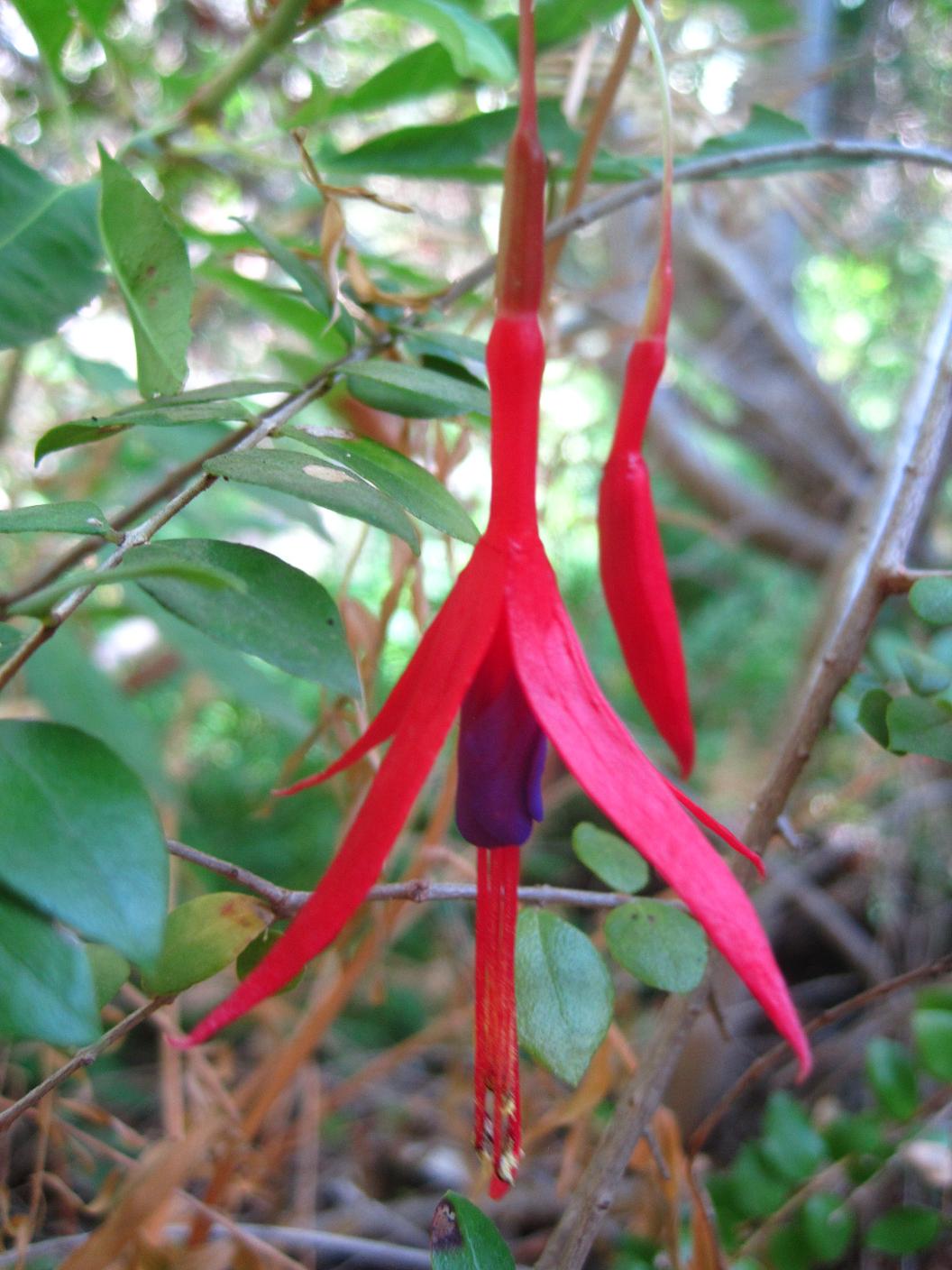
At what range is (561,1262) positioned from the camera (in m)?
0.28

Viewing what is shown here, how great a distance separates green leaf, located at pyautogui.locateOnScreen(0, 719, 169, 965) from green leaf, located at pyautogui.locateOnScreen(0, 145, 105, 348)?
0.69 ft

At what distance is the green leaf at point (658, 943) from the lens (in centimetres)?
27

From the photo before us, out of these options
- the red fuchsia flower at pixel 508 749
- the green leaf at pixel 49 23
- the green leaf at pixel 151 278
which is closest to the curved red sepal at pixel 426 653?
the red fuchsia flower at pixel 508 749

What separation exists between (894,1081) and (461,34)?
496 millimetres

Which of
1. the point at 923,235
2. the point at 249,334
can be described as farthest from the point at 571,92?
the point at 923,235

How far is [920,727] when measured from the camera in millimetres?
303

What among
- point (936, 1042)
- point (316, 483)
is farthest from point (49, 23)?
point (936, 1042)

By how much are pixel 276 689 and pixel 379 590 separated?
0.65 m

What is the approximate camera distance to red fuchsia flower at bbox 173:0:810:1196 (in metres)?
0.19

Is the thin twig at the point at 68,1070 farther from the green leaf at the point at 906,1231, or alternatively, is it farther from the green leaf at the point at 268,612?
the green leaf at the point at 906,1231

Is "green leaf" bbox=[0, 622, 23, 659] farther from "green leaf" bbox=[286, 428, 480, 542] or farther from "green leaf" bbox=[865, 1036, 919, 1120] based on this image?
"green leaf" bbox=[865, 1036, 919, 1120]

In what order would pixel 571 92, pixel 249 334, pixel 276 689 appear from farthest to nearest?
pixel 249 334 < pixel 276 689 < pixel 571 92

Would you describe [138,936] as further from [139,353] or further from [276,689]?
[276,689]

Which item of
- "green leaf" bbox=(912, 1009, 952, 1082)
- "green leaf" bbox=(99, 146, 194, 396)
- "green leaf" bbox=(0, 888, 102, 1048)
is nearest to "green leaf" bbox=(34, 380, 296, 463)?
"green leaf" bbox=(99, 146, 194, 396)
